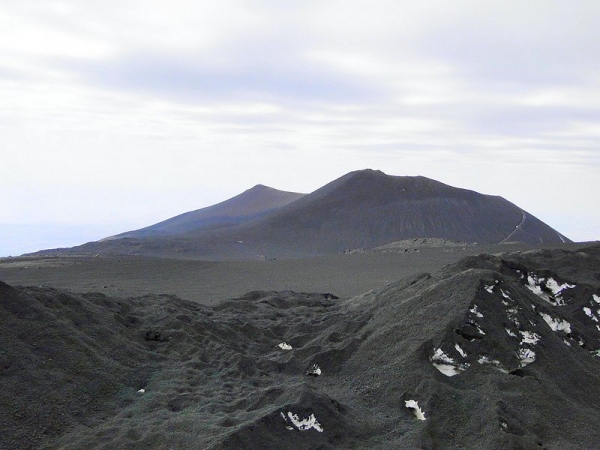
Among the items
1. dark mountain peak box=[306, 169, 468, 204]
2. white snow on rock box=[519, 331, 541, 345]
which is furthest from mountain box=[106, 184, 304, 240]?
white snow on rock box=[519, 331, 541, 345]

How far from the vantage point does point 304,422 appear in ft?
18.7

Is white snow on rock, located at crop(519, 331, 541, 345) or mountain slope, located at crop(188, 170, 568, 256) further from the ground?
mountain slope, located at crop(188, 170, 568, 256)

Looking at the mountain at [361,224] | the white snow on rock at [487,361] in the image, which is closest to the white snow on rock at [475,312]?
the white snow on rock at [487,361]

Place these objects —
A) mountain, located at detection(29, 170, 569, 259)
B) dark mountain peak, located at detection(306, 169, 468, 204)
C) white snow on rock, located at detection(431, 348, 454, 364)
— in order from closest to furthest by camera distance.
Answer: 1. white snow on rock, located at detection(431, 348, 454, 364)
2. mountain, located at detection(29, 170, 569, 259)
3. dark mountain peak, located at detection(306, 169, 468, 204)

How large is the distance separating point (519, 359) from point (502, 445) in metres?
1.83

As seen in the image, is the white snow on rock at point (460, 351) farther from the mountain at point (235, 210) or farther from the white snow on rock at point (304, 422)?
the mountain at point (235, 210)

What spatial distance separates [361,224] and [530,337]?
1527 inches

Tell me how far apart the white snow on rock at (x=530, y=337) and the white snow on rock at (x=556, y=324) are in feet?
3.64

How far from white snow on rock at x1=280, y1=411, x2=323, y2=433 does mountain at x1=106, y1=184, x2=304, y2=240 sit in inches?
1999

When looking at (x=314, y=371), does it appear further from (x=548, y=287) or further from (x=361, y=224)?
(x=361, y=224)

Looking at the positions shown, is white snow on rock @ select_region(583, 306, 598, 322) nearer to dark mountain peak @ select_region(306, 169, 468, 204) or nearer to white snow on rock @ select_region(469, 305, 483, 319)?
white snow on rock @ select_region(469, 305, 483, 319)

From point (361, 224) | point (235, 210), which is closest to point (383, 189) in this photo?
point (361, 224)

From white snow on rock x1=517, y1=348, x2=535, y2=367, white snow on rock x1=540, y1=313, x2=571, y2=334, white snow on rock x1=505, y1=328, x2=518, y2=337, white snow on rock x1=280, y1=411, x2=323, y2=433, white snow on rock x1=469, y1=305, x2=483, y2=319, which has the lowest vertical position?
white snow on rock x1=280, y1=411, x2=323, y2=433

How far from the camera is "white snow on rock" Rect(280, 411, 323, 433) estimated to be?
222 inches
